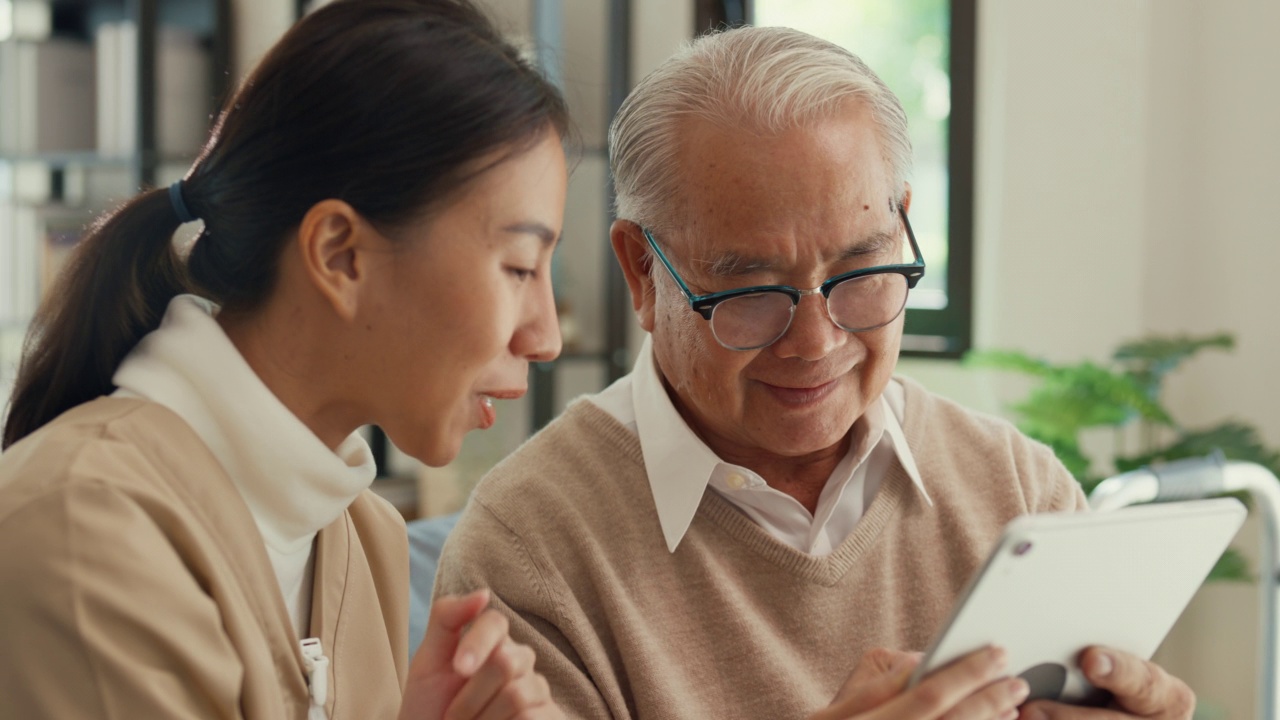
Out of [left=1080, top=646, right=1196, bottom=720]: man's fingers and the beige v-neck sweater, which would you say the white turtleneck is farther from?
[left=1080, top=646, right=1196, bottom=720]: man's fingers

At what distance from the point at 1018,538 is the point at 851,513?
58 centimetres

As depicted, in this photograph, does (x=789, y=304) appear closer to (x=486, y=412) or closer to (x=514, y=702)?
(x=486, y=412)

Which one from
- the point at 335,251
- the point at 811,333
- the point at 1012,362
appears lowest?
the point at 1012,362

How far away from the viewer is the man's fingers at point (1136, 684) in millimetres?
1176

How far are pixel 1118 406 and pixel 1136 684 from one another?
175 centimetres

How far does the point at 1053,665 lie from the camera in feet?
3.83

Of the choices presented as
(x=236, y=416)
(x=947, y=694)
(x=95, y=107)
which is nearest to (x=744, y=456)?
(x=947, y=694)

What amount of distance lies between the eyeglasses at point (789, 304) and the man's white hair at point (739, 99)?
10 cm

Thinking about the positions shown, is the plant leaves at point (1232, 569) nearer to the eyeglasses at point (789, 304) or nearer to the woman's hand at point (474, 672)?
the eyeglasses at point (789, 304)

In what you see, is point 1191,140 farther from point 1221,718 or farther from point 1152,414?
point 1221,718

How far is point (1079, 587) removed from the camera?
1090 millimetres

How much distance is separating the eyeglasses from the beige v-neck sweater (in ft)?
0.71

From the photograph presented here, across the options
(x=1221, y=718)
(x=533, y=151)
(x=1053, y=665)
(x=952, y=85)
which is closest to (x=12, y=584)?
(x=533, y=151)

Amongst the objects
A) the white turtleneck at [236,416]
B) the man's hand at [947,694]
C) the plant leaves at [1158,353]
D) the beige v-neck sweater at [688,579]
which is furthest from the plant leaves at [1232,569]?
the white turtleneck at [236,416]
